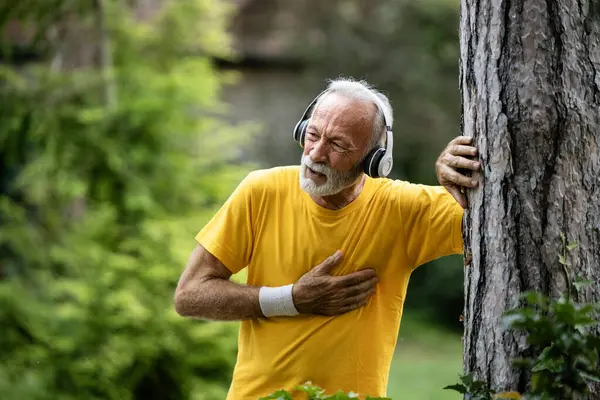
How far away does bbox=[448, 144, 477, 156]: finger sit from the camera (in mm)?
2875

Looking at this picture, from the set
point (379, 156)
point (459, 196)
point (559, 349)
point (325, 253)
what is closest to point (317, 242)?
point (325, 253)

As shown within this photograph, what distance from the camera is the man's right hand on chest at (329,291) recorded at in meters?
3.39

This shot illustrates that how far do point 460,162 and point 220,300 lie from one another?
1.11 m

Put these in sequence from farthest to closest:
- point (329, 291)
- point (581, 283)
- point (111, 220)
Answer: point (111, 220)
point (329, 291)
point (581, 283)

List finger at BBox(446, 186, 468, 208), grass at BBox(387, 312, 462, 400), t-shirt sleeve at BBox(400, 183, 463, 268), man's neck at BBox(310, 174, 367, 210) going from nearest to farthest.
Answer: finger at BBox(446, 186, 468, 208), t-shirt sleeve at BBox(400, 183, 463, 268), man's neck at BBox(310, 174, 367, 210), grass at BBox(387, 312, 462, 400)

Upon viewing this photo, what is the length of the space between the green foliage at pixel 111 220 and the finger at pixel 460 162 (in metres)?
4.70

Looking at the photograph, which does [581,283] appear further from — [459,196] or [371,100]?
[371,100]

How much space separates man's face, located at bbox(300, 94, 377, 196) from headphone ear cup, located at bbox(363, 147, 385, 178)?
0.05 meters

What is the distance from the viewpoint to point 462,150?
A: 9.52 ft

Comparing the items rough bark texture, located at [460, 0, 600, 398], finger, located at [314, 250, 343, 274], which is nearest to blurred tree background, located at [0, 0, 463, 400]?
finger, located at [314, 250, 343, 274]

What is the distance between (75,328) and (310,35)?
9112mm

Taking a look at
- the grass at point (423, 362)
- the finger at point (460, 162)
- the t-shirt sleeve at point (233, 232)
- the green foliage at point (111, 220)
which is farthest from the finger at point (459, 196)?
the grass at point (423, 362)

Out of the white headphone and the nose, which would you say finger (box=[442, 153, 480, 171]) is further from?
the nose

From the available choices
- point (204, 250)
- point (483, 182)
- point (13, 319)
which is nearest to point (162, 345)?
point (13, 319)
